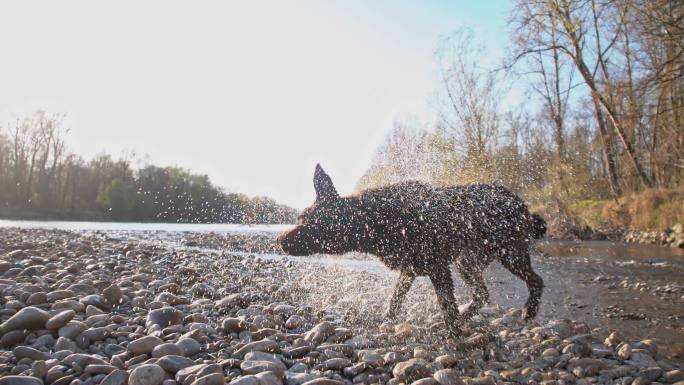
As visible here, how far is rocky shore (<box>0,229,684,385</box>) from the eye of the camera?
319cm

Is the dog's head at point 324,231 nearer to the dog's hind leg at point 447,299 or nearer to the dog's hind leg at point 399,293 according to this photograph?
the dog's hind leg at point 399,293

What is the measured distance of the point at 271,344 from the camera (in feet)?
12.5

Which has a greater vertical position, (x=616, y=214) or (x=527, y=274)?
(x=616, y=214)

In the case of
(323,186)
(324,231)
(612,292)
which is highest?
(323,186)

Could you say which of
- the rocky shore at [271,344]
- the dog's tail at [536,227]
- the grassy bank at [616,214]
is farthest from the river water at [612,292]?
the grassy bank at [616,214]

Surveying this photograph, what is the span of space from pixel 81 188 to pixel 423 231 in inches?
2597

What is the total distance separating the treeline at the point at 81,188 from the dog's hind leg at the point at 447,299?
4300 centimetres

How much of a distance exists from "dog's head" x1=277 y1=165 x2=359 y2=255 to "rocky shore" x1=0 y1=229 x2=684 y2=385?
2.91ft

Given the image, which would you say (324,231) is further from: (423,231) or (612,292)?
(612,292)

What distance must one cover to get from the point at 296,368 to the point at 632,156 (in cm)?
2229

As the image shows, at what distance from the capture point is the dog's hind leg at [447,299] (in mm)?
4617

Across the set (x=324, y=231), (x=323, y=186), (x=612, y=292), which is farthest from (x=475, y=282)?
(x=612, y=292)

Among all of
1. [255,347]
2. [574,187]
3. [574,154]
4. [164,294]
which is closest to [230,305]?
[164,294]

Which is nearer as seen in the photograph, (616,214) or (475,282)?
(475,282)
